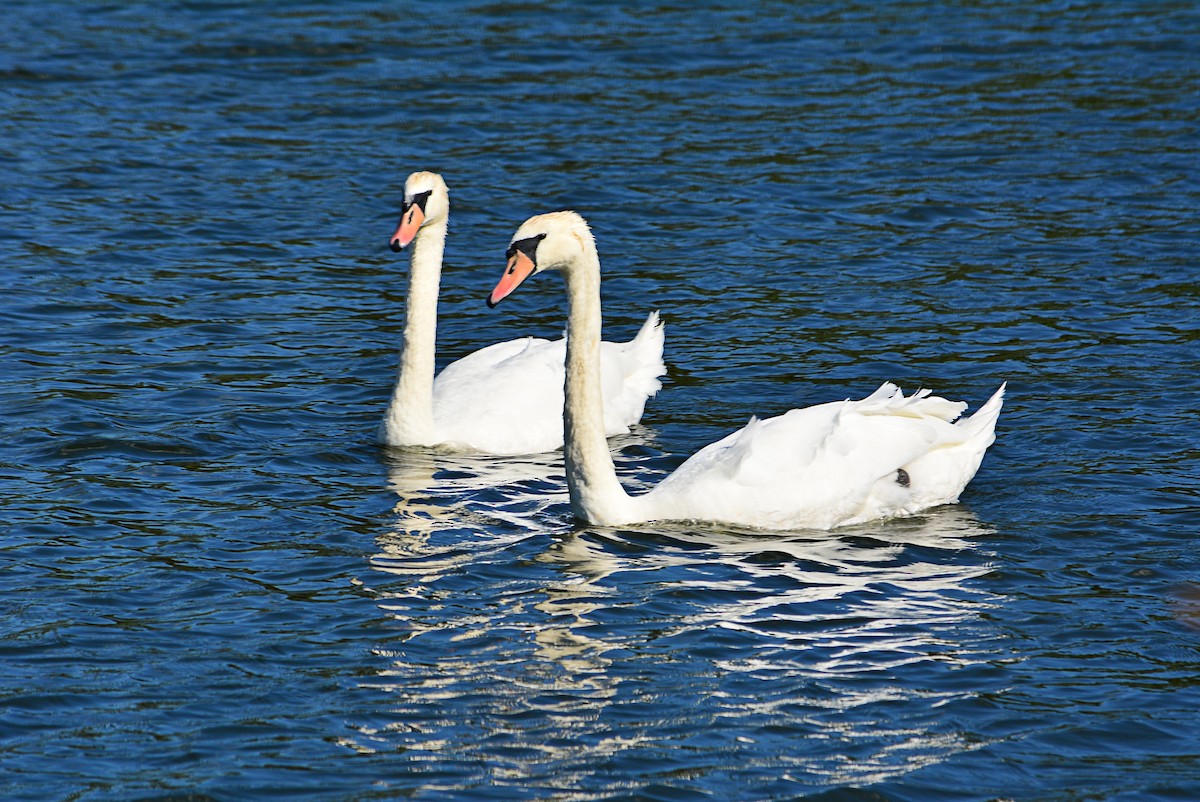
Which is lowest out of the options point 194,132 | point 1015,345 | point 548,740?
point 548,740

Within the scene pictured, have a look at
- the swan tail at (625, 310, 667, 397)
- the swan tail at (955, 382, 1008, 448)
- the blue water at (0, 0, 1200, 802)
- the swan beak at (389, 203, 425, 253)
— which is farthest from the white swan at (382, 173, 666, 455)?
the swan tail at (955, 382, 1008, 448)

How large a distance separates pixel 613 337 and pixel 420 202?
2.58m

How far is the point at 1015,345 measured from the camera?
1276 cm

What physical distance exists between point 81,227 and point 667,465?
659 centimetres

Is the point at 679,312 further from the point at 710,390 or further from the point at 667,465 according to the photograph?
the point at 667,465

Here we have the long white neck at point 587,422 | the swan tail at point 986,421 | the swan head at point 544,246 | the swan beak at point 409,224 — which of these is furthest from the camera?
the swan beak at point 409,224

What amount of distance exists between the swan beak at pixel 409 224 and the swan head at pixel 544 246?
1555 mm

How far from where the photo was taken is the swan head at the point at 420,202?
10961 millimetres

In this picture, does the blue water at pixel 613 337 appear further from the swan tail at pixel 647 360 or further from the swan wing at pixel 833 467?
the swan tail at pixel 647 360

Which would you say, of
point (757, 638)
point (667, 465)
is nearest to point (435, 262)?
point (667, 465)

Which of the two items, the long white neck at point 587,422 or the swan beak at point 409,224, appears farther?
the swan beak at point 409,224

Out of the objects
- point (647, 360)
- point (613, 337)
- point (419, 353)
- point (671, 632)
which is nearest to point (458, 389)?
point (419, 353)

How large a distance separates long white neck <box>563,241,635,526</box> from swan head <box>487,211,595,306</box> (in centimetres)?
11

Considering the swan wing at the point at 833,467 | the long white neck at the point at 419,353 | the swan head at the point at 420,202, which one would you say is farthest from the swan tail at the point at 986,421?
the swan head at the point at 420,202
